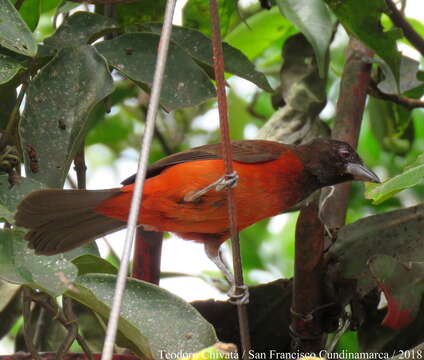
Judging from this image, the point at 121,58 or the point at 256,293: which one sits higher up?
the point at 121,58

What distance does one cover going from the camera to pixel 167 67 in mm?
2451

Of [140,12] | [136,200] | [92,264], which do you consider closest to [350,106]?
[140,12]

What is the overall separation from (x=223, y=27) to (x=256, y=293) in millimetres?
1053

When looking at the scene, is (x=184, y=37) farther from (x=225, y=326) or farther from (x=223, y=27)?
(x=225, y=326)

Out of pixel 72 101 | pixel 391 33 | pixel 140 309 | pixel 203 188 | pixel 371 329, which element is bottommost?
pixel 371 329

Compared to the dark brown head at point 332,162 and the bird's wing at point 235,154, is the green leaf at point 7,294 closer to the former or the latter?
Answer: the bird's wing at point 235,154

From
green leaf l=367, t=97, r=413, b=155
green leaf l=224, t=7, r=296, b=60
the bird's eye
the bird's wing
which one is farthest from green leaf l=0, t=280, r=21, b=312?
green leaf l=367, t=97, r=413, b=155

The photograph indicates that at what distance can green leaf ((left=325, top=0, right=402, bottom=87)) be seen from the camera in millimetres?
2713

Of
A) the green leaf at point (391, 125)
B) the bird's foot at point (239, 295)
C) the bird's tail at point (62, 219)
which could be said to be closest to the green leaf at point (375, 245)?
the bird's foot at point (239, 295)

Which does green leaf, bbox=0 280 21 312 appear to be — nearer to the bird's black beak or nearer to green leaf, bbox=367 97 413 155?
the bird's black beak

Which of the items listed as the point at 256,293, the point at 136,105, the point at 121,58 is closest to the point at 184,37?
the point at 121,58

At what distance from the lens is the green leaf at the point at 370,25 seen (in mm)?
2713

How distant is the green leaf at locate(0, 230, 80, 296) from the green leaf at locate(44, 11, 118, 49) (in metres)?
0.80

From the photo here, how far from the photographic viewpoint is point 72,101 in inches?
96.0
